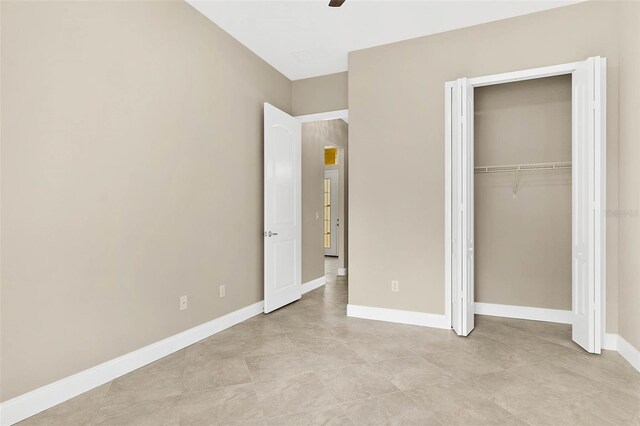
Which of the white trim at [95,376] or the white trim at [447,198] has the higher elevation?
the white trim at [447,198]

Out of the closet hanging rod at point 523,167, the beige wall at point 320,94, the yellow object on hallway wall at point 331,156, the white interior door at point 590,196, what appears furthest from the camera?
the yellow object on hallway wall at point 331,156

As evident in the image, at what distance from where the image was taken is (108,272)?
244 centimetres

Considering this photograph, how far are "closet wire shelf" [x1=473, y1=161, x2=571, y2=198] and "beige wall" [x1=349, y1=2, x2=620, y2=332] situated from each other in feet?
2.34

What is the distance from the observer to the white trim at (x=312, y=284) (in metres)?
5.09

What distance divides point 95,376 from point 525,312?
4030mm

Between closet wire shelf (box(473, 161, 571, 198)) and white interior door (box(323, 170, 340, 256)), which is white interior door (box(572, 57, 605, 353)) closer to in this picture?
closet wire shelf (box(473, 161, 571, 198))

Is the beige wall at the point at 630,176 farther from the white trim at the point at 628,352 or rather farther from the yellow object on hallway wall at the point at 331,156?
the yellow object on hallway wall at the point at 331,156

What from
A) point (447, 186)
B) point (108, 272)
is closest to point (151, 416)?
point (108, 272)

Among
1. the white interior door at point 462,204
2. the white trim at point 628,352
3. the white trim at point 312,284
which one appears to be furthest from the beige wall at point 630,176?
the white trim at point 312,284

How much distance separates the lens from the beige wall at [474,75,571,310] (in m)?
3.72

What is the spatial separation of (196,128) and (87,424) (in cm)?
236

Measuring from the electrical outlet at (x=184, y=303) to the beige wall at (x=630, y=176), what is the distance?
3.62m

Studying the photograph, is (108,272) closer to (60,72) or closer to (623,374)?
(60,72)

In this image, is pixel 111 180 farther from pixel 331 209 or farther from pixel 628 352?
pixel 331 209
